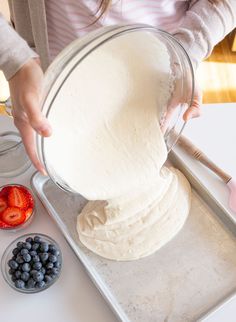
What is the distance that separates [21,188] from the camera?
2.51 ft

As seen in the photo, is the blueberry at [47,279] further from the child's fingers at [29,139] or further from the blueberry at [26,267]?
the child's fingers at [29,139]

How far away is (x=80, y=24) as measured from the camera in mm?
752

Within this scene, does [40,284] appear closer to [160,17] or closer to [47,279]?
[47,279]

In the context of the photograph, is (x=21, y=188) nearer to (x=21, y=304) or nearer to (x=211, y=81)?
(x=21, y=304)

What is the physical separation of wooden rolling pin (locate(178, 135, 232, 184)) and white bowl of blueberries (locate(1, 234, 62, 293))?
33 centimetres

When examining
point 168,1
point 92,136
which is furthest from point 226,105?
point 92,136

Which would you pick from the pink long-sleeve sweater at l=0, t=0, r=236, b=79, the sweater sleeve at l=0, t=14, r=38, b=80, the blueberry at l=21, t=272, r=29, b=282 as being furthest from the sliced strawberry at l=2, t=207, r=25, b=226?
the pink long-sleeve sweater at l=0, t=0, r=236, b=79

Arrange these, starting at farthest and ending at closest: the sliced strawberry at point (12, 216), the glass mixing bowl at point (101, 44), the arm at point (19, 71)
Result: the sliced strawberry at point (12, 216)
the arm at point (19, 71)
the glass mixing bowl at point (101, 44)

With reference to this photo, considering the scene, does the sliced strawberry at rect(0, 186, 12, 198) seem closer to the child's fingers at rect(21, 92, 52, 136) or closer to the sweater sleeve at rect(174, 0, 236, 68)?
the child's fingers at rect(21, 92, 52, 136)

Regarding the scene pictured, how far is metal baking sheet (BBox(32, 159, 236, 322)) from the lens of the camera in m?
0.68

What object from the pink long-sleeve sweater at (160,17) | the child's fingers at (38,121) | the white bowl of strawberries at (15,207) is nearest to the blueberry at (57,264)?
the white bowl of strawberries at (15,207)

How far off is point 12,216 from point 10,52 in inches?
11.2

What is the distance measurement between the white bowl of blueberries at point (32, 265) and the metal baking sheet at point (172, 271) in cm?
5

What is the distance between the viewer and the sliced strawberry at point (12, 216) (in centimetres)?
73
